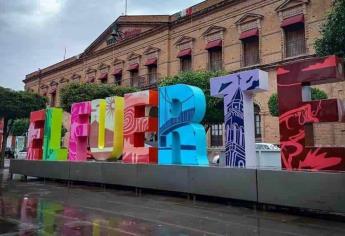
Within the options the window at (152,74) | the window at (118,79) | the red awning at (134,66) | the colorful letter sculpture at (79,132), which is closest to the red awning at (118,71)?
the window at (118,79)

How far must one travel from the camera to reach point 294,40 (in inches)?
848

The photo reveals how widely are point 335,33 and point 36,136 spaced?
12.8m

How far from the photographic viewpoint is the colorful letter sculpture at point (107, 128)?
44.5 ft

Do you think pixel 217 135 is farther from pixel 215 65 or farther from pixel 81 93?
pixel 81 93

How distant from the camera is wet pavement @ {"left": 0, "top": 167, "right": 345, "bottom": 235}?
659 cm

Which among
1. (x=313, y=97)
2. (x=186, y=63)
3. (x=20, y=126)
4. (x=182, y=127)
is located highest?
(x=186, y=63)

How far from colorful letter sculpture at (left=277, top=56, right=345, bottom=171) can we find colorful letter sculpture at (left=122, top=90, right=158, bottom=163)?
4412 millimetres

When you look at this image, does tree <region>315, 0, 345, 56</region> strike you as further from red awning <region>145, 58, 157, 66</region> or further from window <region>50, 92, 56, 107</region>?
window <region>50, 92, 56, 107</region>

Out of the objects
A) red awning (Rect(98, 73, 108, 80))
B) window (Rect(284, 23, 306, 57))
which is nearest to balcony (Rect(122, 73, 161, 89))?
red awning (Rect(98, 73, 108, 80))

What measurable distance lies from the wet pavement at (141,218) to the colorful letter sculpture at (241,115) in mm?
1413

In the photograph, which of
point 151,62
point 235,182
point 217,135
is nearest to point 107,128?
point 235,182

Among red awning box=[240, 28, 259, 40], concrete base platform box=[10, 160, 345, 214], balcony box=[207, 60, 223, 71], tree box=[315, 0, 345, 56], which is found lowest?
concrete base platform box=[10, 160, 345, 214]

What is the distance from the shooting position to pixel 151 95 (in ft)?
40.8

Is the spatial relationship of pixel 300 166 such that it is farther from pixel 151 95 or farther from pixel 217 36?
pixel 217 36
